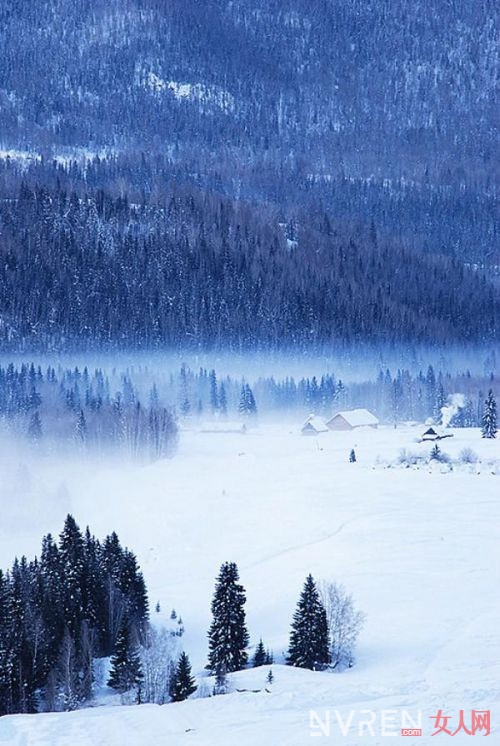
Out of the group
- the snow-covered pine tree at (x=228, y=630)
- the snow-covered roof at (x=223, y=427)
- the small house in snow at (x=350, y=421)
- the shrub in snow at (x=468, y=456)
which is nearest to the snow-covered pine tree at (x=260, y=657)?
the snow-covered pine tree at (x=228, y=630)

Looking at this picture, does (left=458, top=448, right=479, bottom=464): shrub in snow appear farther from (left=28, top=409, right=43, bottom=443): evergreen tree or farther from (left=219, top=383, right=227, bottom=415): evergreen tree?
(left=219, top=383, right=227, bottom=415): evergreen tree

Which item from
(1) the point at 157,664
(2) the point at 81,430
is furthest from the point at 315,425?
(1) the point at 157,664

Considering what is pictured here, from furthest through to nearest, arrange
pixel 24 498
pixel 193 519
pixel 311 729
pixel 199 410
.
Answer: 1. pixel 199 410
2. pixel 24 498
3. pixel 193 519
4. pixel 311 729

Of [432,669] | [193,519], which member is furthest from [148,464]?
[432,669]

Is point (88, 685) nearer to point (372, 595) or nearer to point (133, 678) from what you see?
point (133, 678)

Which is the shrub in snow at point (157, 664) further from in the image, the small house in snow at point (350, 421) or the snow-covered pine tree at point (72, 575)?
the small house in snow at point (350, 421)

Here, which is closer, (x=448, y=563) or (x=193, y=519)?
(x=448, y=563)
